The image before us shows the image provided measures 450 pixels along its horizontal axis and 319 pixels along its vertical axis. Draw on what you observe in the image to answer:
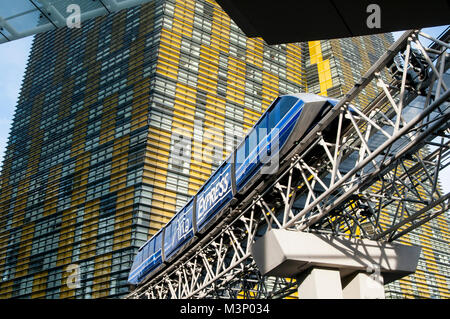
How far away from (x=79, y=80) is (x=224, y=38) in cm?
2753

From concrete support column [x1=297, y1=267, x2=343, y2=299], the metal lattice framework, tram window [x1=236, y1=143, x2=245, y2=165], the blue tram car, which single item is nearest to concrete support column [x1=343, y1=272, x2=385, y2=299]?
concrete support column [x1=297, y1=267, x2=343, y2=299]

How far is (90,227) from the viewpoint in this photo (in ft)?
178

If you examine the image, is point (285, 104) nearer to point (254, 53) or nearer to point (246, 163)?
point (246, 163)

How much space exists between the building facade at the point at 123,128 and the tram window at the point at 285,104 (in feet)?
123

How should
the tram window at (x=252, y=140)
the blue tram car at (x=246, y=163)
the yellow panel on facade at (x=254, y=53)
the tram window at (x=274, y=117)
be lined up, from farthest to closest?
the yellow panel on facade at (x=254, y=53) → the tram window at (x=252, y=140) → the tram window at (x=274, y=117) → the blue tram car at (x=246, y=163)

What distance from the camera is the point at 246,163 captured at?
14578 mm

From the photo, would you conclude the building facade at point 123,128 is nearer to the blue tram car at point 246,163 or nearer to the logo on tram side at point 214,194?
the blue tram car at point 246,163

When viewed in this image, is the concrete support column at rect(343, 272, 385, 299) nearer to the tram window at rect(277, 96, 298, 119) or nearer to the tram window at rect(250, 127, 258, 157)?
the tram window at rect(250, 127, 258, 157)

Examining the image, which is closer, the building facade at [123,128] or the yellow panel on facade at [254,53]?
the building facade at [123,128]

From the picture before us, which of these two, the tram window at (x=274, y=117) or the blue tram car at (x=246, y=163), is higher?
the tram window at (x=274, y=117)

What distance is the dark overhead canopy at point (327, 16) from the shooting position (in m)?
4.06

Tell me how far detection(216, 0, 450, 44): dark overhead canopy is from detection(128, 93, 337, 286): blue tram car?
7.47m

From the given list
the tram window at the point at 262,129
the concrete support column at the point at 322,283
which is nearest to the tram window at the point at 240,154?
the tram window at the point at 262,129
